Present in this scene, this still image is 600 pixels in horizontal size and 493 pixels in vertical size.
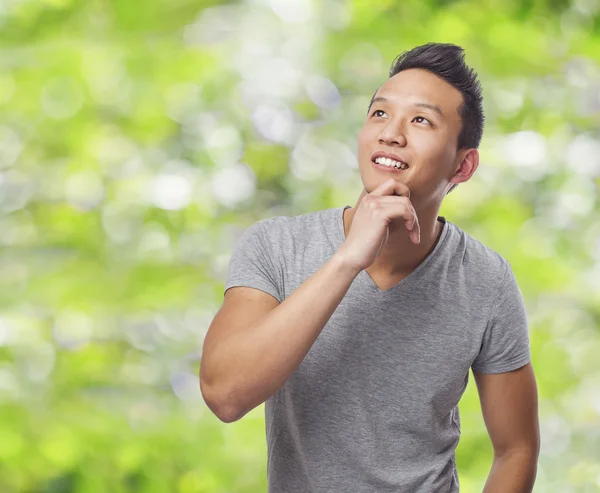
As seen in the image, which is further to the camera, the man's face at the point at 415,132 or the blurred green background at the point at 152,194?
the blurred green background at the point at 152,194

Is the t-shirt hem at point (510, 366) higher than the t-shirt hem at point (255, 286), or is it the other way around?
the t-shirt hem at point (255, 286)

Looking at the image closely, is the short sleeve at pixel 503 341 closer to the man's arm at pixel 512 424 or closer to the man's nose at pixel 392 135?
the man's arm at pixel 512 424

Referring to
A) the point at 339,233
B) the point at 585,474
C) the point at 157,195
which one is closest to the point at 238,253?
the point at 339,233

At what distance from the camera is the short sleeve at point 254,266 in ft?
4.52

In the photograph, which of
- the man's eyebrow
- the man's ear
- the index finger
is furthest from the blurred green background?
the index finger

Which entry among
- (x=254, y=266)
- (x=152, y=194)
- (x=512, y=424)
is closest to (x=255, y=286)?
(x=254, y=266)

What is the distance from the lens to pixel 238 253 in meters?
1.43

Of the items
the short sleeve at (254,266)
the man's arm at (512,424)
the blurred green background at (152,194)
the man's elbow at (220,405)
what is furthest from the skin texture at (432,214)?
the blurred green background at (152,194)

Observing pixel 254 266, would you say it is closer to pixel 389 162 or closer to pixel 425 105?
pixel 389 162

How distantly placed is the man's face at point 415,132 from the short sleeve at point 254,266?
21 cm

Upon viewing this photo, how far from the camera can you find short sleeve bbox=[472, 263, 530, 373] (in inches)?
59.8

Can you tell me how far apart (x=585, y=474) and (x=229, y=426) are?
1.19 meters

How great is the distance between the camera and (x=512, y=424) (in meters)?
1.54

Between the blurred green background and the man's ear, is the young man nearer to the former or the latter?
the man's ear
